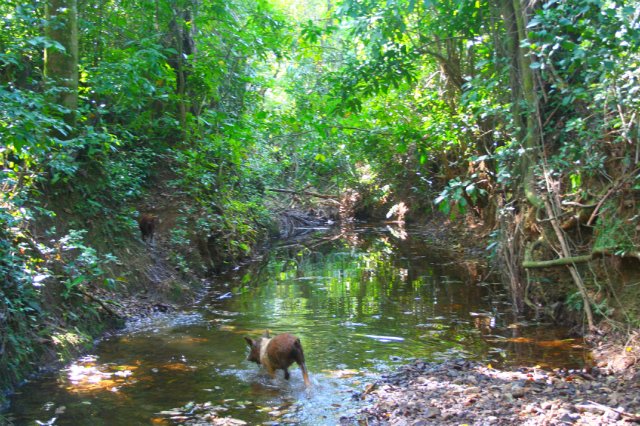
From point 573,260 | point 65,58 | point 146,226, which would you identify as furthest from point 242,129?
point 573,260

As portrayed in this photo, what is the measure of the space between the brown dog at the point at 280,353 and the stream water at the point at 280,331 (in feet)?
0.55

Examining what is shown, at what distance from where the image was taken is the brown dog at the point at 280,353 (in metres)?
6.64

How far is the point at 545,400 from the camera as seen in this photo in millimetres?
5461

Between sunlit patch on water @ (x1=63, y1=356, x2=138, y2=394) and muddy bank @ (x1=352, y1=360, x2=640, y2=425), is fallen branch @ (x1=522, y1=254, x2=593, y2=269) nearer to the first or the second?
muddy bank @ (x1=352, y1=360, x2=640, y2=425)

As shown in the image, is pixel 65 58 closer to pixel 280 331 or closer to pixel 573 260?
pixel 280 331

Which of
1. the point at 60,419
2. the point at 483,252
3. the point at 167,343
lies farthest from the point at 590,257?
the point at 483,252

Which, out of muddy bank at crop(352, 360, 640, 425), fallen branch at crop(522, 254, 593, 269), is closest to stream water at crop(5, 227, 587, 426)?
muddy bank at crop(352, 360, 640, 425)

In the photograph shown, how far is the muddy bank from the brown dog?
0.90 m

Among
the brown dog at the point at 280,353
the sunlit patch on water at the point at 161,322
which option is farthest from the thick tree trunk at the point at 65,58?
the brown dog at the point at 280,353

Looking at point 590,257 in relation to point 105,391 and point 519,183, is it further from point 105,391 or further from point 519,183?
point 105,391

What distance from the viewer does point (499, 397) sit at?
5660mm

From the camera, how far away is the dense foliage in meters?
7.08

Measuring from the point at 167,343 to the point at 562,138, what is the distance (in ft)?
22.5

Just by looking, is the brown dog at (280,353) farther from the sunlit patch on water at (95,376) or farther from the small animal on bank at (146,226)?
the small animal on bank at (146,226)
